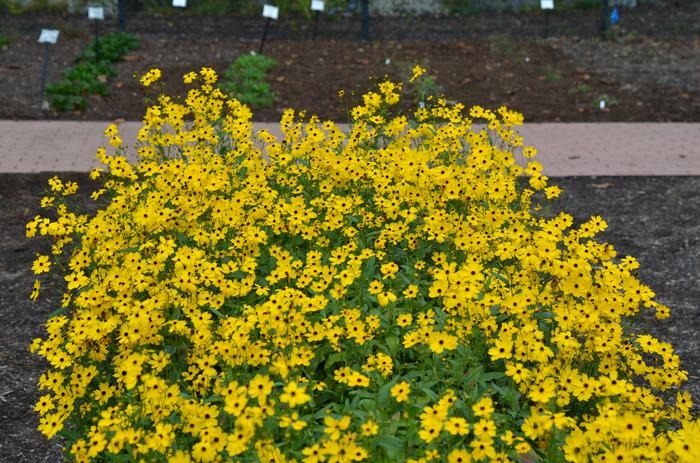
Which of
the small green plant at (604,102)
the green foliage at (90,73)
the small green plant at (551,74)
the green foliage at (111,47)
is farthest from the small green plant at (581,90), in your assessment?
the green foliage at (111,47)

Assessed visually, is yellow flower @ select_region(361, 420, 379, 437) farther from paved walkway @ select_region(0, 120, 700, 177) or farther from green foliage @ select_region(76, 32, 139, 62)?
green foliage @ select_region(76, 32, 139, 62)

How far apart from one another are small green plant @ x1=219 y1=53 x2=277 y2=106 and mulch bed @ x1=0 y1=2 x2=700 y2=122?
0.15 meters

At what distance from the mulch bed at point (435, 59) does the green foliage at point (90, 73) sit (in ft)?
0.53

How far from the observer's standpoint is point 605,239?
6.69 m

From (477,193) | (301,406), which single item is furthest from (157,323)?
(477,193)

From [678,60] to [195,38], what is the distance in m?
7.51

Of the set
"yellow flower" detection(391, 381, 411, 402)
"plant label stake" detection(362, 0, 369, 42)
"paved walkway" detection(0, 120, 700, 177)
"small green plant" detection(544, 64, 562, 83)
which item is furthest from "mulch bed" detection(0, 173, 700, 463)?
"plant label stake" detection(362, 0, 369, 42)

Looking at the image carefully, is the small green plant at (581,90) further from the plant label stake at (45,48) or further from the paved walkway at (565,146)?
the plant label stake at (45,48)

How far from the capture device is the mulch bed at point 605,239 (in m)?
4.57

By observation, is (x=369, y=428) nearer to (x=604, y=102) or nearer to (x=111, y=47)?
(x=604, y=102)

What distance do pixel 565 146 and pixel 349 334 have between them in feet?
21.0

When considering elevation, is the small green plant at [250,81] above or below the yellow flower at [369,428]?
above

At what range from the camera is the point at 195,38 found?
541 inches

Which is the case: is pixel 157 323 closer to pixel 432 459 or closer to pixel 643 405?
pixel 432 459
